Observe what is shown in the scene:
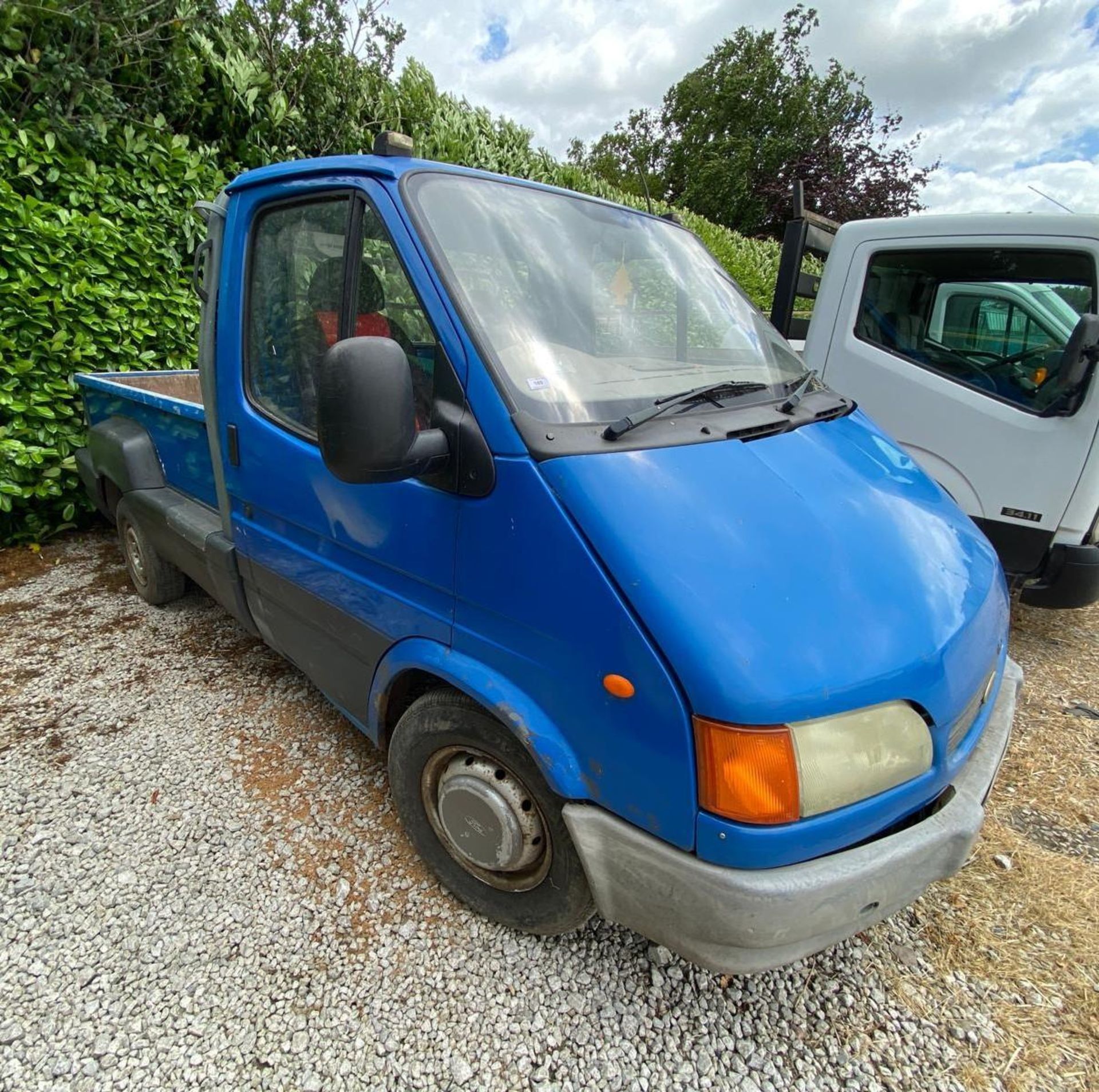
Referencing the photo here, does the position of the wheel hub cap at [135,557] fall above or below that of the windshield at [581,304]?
below

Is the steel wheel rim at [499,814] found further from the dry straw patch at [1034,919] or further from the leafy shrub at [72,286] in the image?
the leafy shrub at [72,286]

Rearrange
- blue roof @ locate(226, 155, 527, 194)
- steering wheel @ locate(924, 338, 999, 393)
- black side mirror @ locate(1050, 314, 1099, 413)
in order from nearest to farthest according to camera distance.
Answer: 1. blue roof @ locate(226, 155, 527, 194)
2. black side mirror @ locate(1050, 314, 1099, 413)
3. steering wheel @ locate(924, 338, 999, 393)

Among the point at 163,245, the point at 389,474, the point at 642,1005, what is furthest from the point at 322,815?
the point at 163,245

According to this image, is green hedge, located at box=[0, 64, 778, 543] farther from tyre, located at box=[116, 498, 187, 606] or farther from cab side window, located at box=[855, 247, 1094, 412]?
cab side window, located at box=[855, 247, 1094, 412]

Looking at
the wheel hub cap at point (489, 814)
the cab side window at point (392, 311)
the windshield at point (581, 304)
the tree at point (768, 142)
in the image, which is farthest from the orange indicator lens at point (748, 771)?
the tree at point (768, 142)

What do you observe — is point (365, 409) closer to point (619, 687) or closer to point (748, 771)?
point (619, 687)

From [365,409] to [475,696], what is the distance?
30.9 inches

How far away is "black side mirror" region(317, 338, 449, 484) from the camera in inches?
54.1

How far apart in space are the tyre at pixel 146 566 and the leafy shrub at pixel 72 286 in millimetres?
964

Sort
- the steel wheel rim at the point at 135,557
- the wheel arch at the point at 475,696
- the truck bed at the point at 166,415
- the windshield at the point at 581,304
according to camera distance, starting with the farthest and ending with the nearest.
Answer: the steel wheel rim at the point at 135,557
the truck bed at the point at 166,415
the windshield at the point at 581,304
the wheel arch at the point at 475,696

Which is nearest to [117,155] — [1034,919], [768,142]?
[1034,919]

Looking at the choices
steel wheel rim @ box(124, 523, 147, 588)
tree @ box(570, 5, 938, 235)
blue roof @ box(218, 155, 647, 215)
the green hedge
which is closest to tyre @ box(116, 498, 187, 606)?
steel wheel rim @ box(124, 523, 147, 588)

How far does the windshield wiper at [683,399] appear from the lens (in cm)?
155

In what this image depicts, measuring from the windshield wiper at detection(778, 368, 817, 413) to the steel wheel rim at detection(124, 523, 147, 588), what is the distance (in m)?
3.53
